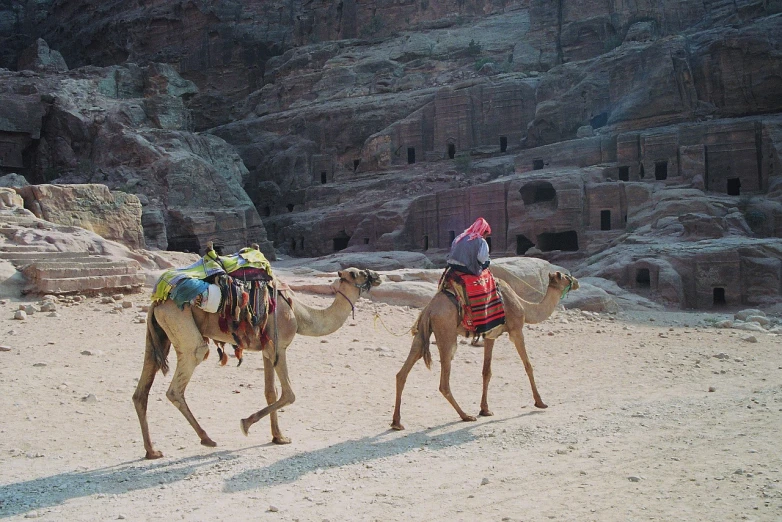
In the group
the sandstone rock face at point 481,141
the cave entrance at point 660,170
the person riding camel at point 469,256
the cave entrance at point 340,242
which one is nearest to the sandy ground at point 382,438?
the person riding camel at point 469,256

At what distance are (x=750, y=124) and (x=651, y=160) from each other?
16.0ft

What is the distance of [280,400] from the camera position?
26.5ft

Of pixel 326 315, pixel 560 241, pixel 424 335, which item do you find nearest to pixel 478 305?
pixel 424 335

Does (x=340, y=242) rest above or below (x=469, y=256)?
above

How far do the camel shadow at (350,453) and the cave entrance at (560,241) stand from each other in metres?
29.4

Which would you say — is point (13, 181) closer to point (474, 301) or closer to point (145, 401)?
point (145, 401)

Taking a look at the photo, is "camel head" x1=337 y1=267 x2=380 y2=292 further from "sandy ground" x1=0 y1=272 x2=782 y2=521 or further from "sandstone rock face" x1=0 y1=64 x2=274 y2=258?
"sandstone rock face" x1=0 y1=64 x2=274 y2=258

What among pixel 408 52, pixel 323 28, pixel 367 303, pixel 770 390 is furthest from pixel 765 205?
pixel 323 28

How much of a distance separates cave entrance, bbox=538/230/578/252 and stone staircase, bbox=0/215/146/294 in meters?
24.0

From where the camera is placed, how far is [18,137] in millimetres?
45906

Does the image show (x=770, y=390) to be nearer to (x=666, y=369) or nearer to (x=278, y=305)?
(x=666, y=369)

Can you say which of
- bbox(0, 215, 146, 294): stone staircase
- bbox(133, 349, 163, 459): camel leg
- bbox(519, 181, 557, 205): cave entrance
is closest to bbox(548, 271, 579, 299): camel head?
bbox(133, 349, 163, 459): camel leg

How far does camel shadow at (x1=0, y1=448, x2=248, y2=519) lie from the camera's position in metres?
6.18

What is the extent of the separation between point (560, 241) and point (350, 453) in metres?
33.1
